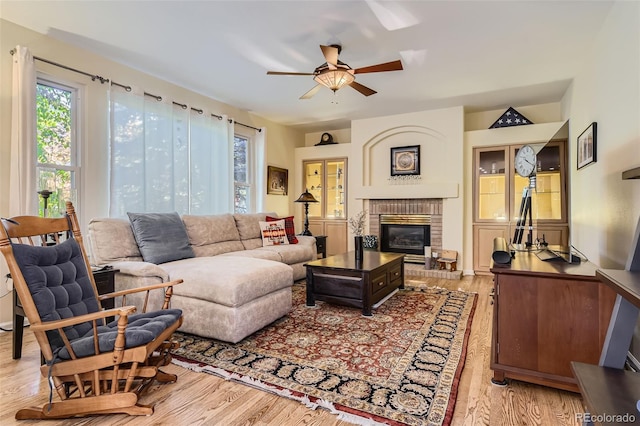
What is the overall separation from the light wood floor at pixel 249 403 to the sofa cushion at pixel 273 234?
2.71 metres

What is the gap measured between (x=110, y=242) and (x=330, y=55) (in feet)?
8.79

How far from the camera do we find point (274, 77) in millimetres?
4090

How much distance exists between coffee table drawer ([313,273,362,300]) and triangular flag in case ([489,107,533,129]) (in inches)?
144

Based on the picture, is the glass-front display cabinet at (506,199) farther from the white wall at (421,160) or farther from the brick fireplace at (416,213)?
the brick fireplace at (416,213)

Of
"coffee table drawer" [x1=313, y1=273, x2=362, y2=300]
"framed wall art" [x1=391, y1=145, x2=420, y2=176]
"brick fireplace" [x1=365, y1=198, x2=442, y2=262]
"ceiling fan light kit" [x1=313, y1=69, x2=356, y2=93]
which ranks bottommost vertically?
"coffee table drawer" [x1=313, y1=273, x2=362, y2=300]

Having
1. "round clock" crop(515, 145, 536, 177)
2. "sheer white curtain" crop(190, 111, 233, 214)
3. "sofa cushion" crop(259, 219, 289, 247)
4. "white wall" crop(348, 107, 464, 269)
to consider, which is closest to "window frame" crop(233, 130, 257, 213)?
"sheer white curtain" crop(190, 111, 233, 214)

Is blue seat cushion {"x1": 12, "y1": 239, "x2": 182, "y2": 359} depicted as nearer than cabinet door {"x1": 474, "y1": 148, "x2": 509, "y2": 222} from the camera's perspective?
Yes

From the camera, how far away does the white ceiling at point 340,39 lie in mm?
2672

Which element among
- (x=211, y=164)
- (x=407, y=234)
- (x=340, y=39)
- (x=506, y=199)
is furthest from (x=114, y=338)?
Answer: (x=506, y=199)

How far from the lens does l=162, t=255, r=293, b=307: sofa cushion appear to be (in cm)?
248

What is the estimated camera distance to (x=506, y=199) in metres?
5.14

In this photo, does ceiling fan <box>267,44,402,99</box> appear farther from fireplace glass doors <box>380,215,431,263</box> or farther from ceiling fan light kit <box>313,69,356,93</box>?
fireplace glass doors <box>380,215,431,263</box>

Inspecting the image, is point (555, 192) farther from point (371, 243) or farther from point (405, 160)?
point (371, 243)

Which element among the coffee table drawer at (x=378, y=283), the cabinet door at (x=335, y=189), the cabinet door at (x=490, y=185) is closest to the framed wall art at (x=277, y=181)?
the cabinet door at (x=335, y=189)
